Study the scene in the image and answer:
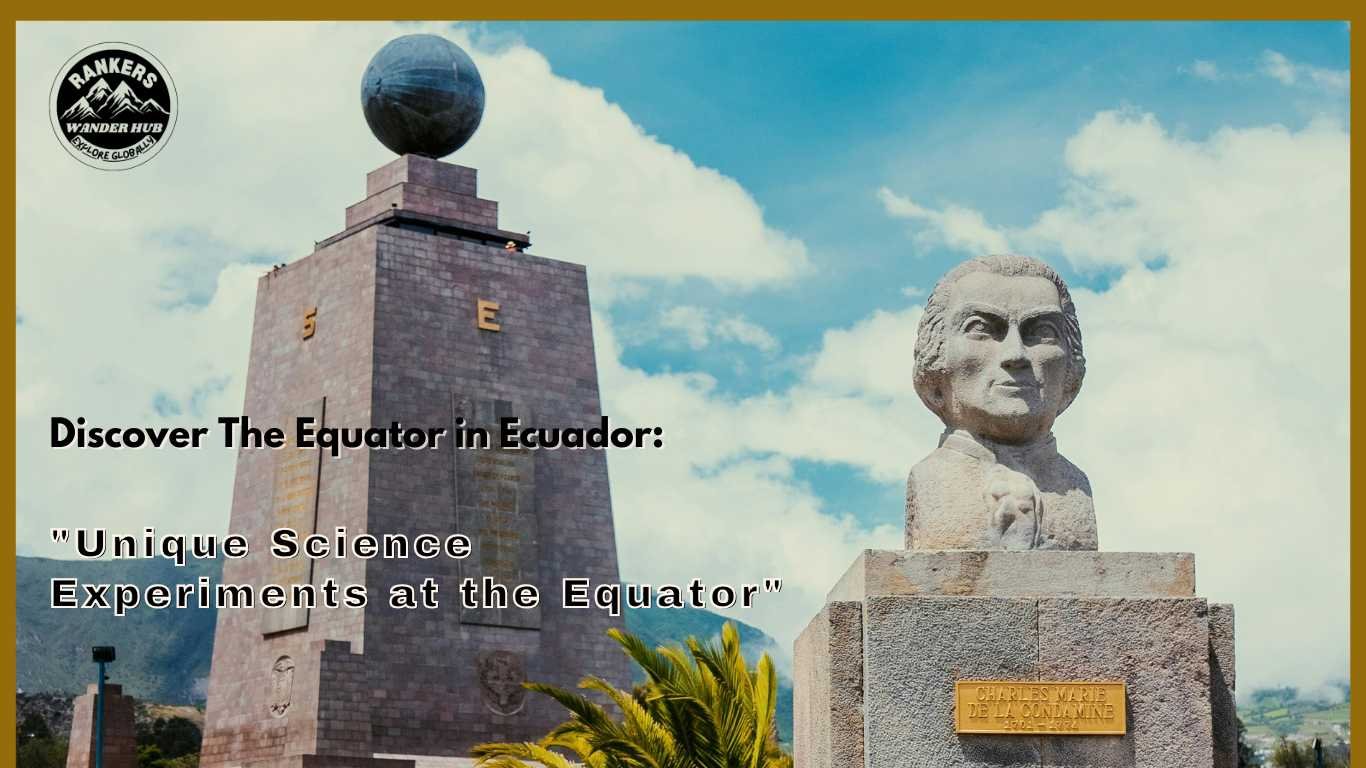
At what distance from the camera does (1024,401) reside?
34.2 ft

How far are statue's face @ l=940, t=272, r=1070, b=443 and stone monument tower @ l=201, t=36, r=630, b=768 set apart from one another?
20.1 metres

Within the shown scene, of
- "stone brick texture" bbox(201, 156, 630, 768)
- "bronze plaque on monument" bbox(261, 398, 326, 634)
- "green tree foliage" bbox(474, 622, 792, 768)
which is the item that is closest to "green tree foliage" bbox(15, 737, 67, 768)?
"stone brick texture" bbox(201, 156, 630, 768)

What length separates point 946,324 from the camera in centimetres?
1062

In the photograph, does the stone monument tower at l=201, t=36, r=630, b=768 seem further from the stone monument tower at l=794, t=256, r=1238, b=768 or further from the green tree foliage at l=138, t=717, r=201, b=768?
the stone monument tower at l=794, t=256, r=1238, b=768

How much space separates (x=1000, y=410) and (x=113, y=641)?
367 feet

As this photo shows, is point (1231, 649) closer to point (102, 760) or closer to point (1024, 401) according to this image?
point (1024, 401)

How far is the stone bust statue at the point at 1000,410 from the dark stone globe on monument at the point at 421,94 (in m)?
23.4

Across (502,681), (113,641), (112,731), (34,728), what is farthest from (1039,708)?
(113,641)

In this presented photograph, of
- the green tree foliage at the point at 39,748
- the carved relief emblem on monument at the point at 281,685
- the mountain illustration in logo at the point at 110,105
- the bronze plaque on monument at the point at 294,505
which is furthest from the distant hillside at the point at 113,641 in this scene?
the mountain illustration in logo at the point at 110,105

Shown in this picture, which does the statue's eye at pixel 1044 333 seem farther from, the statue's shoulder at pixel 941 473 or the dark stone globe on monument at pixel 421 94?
the dark stone globe on monument at pixel 421 94

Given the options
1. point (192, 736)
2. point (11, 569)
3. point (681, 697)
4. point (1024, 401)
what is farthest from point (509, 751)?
point (192, 736)

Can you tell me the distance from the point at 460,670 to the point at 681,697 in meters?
9.81

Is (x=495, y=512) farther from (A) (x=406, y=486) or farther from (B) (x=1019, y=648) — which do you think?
(B) (x=1019, y=648)

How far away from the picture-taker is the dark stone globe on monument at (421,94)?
109 feet
